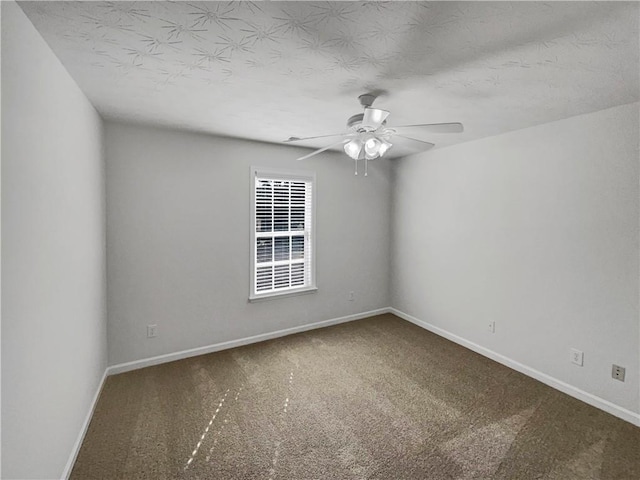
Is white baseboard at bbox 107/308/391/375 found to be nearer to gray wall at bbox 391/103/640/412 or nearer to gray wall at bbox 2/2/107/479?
gray wall at bbox 2/2/107/479

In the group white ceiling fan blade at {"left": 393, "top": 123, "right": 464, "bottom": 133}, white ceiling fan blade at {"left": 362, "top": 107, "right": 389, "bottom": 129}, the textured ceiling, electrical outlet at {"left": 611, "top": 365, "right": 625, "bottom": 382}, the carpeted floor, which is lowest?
the carpeted floor

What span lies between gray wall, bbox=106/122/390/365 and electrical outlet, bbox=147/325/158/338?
0.04 meters

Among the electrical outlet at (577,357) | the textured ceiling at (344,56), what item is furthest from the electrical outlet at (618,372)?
the textured ceiling at (344,56)

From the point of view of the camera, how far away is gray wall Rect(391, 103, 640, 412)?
2373 mm

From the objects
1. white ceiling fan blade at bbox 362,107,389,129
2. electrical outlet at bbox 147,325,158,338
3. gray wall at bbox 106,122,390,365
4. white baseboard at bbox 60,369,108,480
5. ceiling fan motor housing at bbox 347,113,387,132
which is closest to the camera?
white baseboard at bbox 60,369,108,480

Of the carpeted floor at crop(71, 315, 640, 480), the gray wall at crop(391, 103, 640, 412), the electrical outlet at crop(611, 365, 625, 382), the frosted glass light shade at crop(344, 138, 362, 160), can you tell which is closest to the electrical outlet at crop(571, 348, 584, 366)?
the gray wall at crop(391, 103, 640, 412)

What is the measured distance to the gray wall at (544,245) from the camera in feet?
7.79

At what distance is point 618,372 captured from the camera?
240 centimetres

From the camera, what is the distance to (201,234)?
3271mm

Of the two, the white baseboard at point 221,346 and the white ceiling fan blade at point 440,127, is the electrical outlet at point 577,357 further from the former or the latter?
the white baseboard at point 221,346

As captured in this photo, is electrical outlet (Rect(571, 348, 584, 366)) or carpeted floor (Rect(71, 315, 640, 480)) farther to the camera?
electrical outlet (Rect(571, 348, 584, 366))

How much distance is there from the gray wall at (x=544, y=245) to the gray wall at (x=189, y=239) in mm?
1385

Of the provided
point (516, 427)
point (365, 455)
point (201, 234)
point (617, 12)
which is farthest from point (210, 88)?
point (516, 427)

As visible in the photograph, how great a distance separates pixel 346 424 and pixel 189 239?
221 centimetres
